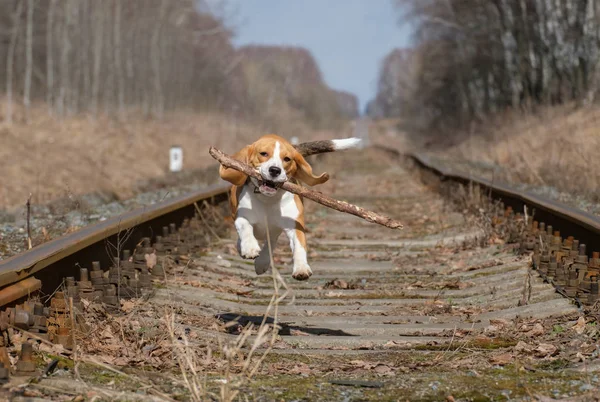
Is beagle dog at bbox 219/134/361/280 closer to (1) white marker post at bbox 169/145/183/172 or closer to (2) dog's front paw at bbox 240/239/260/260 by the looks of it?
(2) dog's front paw at bbox 240/239/260/260

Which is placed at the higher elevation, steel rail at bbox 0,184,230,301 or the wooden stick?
the wooden stick

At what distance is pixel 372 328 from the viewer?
603 cm

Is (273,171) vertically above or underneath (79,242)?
above

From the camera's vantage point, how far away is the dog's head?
5.83 m

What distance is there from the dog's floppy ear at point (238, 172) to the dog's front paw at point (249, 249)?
1.64ft

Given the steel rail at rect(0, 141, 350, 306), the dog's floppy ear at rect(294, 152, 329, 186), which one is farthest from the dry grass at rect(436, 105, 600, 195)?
the dog's floppy ear at rect(294, 152, 329, 186)

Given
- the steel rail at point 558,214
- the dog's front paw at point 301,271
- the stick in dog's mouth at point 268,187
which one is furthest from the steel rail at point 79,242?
the steel rail at point 558,214

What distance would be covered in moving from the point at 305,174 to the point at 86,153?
677 inches

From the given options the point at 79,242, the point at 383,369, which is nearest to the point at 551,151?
the point at 79,242

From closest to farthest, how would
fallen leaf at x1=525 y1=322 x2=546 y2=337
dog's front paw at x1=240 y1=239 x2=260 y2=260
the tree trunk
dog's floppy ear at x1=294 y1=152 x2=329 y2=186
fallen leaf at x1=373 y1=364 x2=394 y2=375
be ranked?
fallen leaf at x1=373 y1=364 x2=394 y2=375 → fallen leaf at x1=525 y1=322 x2=546 y2=337 → dog's front paw at x1=240 y1=239 x2=260 y2=260 → dog's floppy ear at x1=294 y1=152 x2=329 y2=186 → the tree trunk

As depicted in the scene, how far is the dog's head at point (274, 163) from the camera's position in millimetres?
5832

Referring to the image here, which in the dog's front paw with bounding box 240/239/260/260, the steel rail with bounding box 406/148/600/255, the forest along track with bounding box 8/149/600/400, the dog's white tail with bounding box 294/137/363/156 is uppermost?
the dog's white tail with bounding box 294/137/363/156

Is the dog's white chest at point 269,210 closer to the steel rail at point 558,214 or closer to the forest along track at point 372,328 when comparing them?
the forest along track at point 372,328

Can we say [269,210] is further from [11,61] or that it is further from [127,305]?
[11,61]
